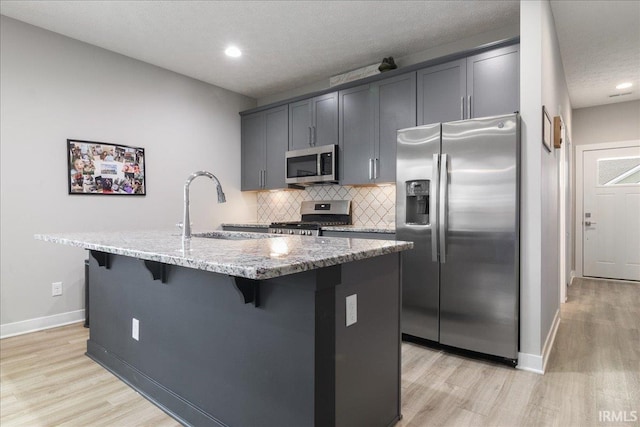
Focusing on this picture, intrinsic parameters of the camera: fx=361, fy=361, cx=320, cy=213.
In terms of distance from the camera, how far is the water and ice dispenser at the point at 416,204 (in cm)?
288

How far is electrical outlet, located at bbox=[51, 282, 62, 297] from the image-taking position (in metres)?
3.29

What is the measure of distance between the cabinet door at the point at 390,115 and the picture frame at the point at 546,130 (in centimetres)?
108

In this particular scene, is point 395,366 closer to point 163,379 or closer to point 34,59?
point 163,379

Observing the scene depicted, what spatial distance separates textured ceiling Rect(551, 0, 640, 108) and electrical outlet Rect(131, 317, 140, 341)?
3.75 meters

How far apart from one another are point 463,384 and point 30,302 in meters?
3.55

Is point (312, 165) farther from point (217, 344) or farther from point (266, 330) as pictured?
point (266, 330)

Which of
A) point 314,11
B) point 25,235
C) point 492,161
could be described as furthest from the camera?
point 25,235

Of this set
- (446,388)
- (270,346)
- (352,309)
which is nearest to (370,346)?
(352,309)

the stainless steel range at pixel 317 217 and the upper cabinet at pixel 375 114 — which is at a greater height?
the upper cabinet at pixel 375 114

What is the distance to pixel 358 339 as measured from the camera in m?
1.56

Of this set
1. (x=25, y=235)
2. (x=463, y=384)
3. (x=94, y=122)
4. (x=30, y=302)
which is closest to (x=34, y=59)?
(x=94, y=122)

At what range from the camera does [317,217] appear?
4465mm

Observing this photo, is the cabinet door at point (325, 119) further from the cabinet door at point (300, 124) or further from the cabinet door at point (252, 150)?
the cabinet door at point (252, 150)

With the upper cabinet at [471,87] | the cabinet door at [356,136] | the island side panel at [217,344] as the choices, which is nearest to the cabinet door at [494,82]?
the upper cabinet at [471,87]
